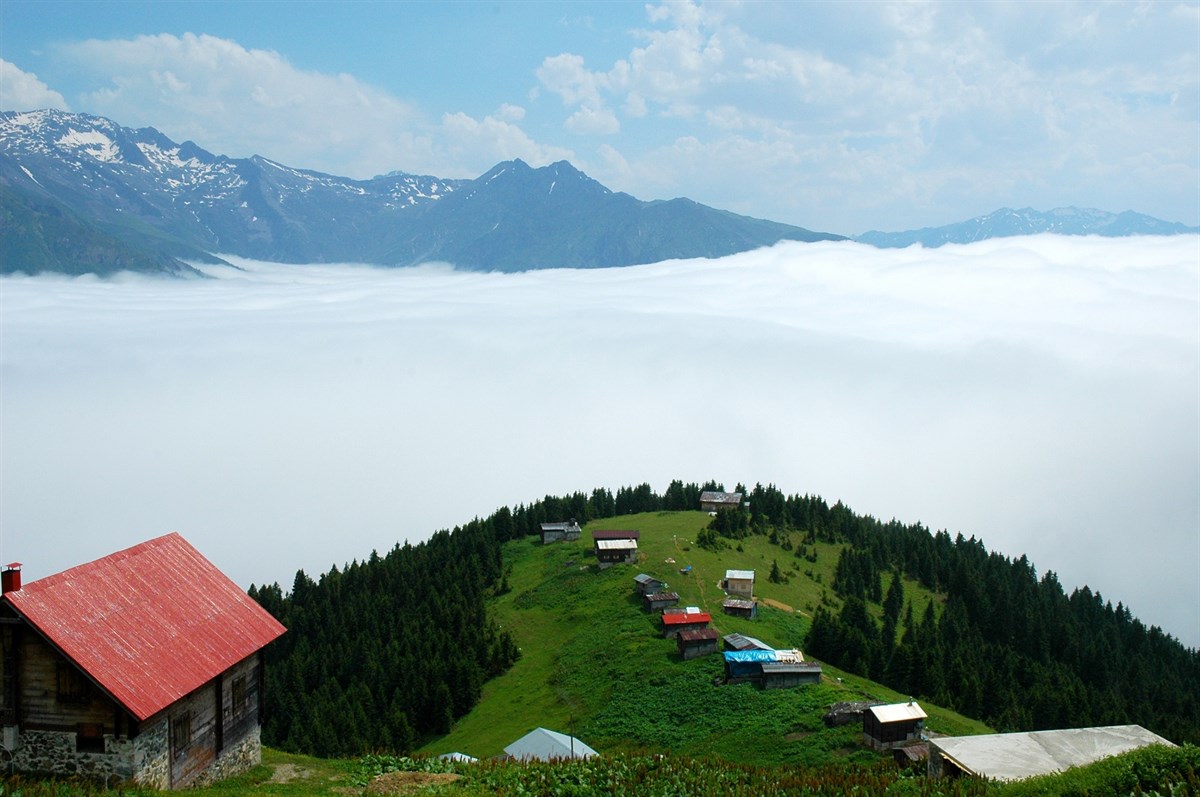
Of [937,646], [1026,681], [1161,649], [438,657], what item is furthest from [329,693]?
[1161,649]

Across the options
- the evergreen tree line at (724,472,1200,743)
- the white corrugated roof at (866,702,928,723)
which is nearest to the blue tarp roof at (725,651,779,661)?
the white corrugated roof at (866,702,928,723)

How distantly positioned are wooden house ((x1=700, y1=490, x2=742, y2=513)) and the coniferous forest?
3947 millimetres

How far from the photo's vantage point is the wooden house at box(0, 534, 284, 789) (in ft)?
99.9

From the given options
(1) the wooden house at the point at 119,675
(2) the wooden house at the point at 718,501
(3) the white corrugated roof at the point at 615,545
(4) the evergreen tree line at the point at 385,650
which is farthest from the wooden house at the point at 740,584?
(1) the wooden house at the point at 119,675

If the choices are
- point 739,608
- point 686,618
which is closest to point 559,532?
point 739,608

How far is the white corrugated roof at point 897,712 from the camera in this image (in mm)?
53375

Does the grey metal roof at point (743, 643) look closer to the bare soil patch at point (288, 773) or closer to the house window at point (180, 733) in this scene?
the bare soil patch at point (288, 773)

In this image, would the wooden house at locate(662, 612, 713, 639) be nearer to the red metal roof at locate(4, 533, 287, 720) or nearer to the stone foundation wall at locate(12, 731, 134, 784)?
the red metal roof at locate(4, 533, 287, 720)

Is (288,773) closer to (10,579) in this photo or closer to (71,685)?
(71,685)

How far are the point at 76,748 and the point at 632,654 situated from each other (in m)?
55.4

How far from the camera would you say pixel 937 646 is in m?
96.6

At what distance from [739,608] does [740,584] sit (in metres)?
6.80

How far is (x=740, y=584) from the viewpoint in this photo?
317ft

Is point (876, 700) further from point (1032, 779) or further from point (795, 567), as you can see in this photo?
point (795, 567)
